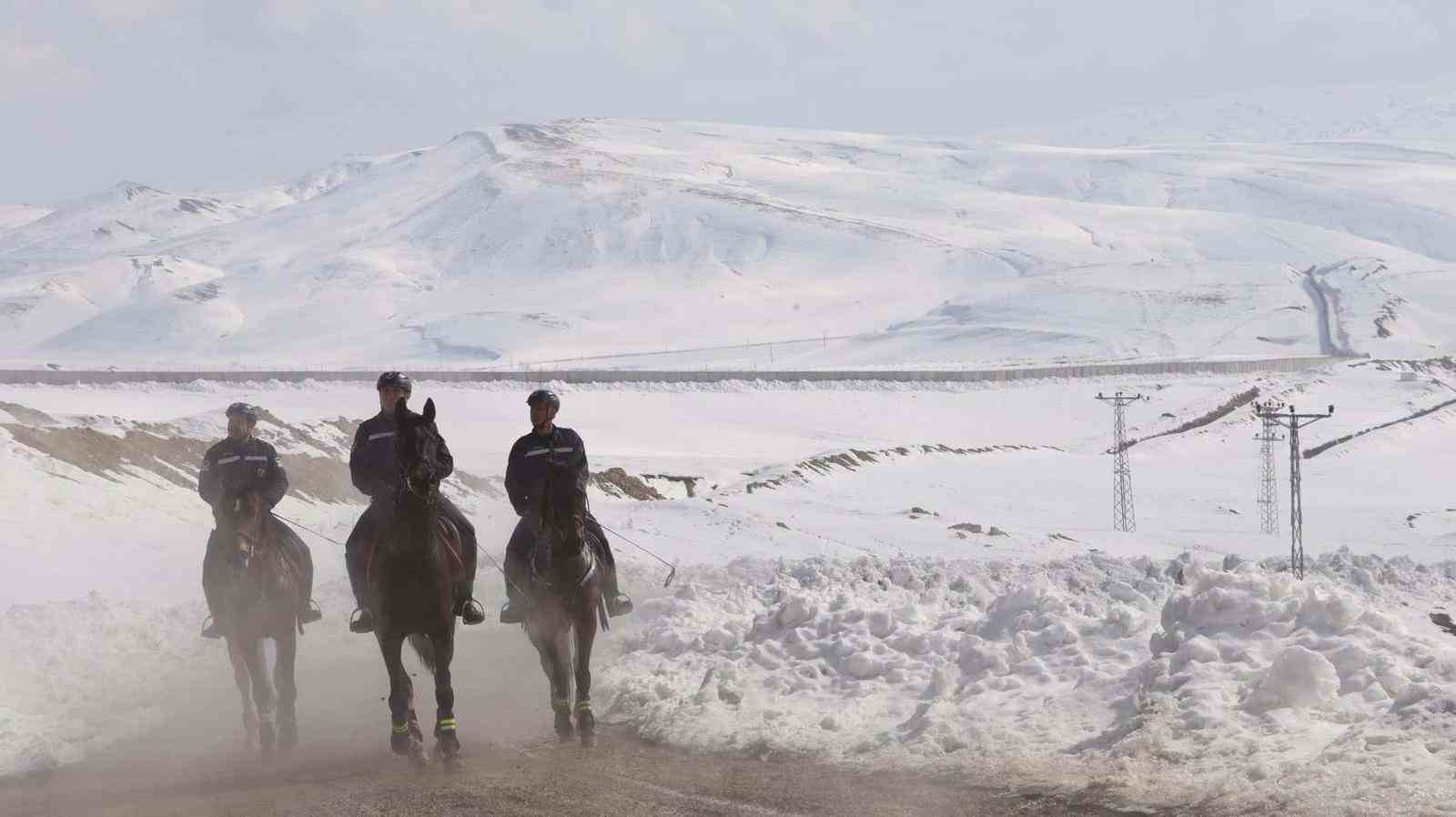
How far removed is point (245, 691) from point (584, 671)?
3.05 metres

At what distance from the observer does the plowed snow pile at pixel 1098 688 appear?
11.0 meters

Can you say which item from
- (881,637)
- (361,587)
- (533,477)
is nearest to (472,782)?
(361,587)

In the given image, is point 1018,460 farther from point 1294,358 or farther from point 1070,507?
point 1294,358

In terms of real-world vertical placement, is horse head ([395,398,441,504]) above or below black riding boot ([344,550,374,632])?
above

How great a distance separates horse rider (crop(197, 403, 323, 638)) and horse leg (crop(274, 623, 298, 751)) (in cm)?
32

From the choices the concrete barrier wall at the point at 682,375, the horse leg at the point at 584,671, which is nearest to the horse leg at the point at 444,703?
the horse leg at the point at 584,671

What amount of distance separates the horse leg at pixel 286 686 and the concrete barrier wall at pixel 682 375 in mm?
93195

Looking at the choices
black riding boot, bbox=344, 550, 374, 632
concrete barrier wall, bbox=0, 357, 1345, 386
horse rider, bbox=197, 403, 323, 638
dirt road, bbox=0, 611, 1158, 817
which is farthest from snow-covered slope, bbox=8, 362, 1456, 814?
concrete barrier wall, bbox=0, 357, 1345, 386

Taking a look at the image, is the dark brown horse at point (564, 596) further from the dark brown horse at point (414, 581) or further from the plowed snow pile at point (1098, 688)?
the dark brown horse at point (414, 581)

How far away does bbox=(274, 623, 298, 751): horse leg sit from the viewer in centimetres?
1459

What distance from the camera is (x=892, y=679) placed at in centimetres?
1484

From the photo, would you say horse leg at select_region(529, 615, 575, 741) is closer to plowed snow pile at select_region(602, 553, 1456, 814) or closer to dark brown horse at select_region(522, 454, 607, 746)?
dark brown horse at select_region(522, 454, 607, 746)

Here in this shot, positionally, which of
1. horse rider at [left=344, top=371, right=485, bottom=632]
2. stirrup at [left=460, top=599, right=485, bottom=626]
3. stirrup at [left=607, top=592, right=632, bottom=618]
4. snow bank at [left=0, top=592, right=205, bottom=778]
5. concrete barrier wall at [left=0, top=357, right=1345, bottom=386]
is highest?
concrete barrier wall at [left=0, top=357, right=1345, bottom=386]

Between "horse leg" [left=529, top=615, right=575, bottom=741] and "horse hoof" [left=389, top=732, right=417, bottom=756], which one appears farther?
"horse leg" [left=529, top=615, right=575, bottom=741]
